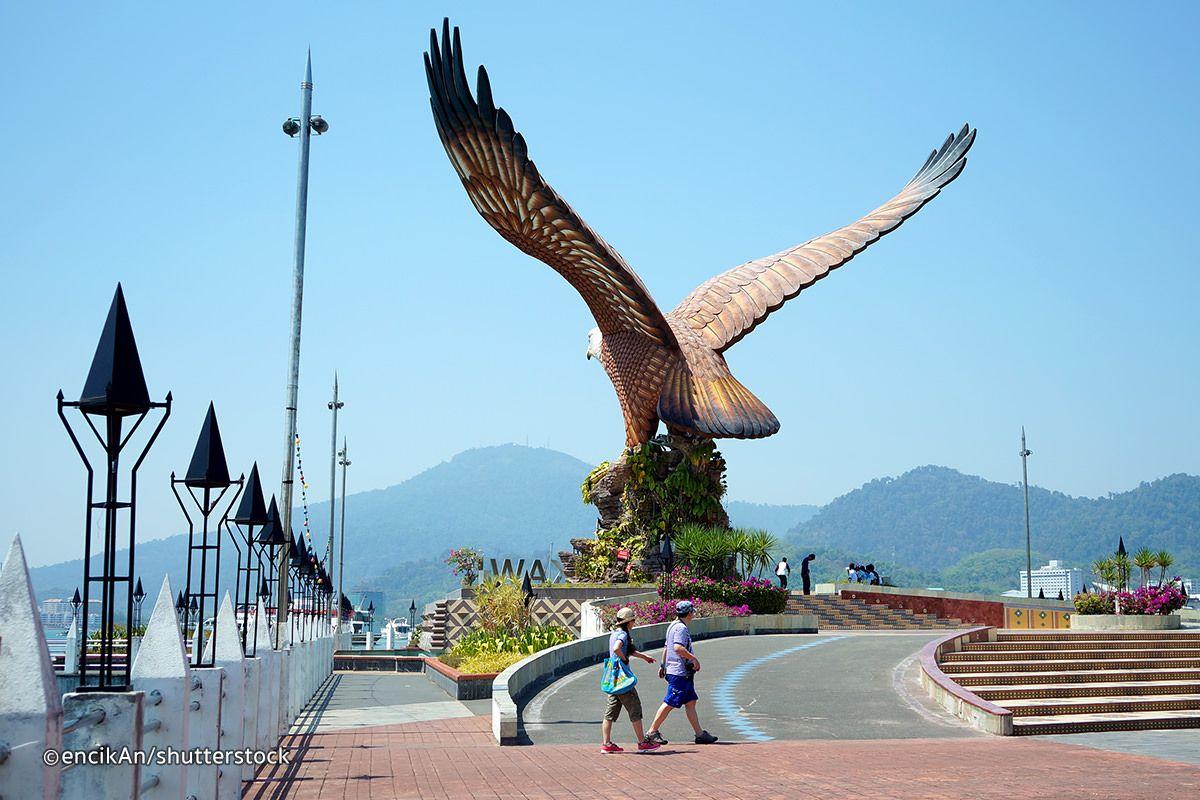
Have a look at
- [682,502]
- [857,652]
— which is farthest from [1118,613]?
[682,502]

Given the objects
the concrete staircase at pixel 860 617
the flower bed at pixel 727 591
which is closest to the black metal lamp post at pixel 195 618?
the flower bed at pixel 727 591

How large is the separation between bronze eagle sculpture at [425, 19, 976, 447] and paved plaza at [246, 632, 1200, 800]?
1562 centimetres

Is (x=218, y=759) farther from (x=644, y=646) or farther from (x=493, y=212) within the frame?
→ (x=493, y=212)

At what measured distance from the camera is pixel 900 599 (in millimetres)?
40500

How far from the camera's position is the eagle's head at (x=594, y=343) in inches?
1590

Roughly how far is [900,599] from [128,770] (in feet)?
121

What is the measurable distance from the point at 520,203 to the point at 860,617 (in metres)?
16.5

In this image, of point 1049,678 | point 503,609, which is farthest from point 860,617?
point 1049,678

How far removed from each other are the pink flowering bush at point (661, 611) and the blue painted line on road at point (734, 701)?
329cm

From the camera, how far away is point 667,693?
43.9ft

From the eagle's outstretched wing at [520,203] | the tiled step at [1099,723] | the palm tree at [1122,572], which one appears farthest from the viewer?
the palm tree at [1122,572]

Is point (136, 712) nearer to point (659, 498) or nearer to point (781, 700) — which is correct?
point (781, 700)

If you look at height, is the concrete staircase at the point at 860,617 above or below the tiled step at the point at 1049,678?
below

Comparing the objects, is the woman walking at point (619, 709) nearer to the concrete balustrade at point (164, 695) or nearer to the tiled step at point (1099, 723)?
the tiled step at point (1099, 723)
